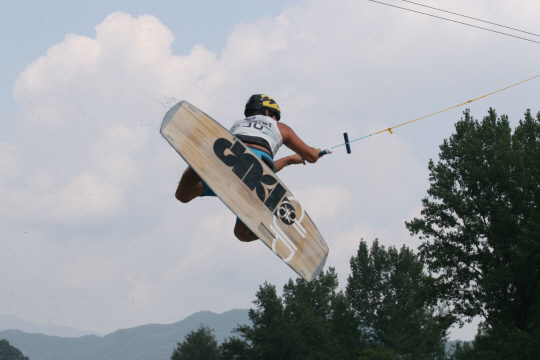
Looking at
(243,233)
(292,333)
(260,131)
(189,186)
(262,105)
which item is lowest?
(243,233)

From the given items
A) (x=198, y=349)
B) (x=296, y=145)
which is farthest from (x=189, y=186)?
(x=198, y=349)

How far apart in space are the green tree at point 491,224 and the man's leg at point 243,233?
17315 mm

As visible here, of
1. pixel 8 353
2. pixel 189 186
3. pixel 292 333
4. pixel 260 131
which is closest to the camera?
pixel 189 186

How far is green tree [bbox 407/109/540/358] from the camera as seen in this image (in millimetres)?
20342

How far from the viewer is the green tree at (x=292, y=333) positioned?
4203cm

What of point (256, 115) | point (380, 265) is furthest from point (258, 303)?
point (256, 115)

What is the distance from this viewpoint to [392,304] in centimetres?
4312

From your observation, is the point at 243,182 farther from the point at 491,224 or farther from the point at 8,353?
the point at 8,353

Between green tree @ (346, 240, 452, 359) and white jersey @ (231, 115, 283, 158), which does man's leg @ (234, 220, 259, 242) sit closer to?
white jersey @ (231, 115, 283, 158)

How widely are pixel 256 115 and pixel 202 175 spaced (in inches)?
40.8

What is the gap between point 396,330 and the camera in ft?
138

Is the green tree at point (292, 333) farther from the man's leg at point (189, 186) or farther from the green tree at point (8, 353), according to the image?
the green tree at point (8, 353)

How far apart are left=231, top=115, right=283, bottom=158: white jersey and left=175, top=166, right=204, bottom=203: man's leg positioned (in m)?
0.68

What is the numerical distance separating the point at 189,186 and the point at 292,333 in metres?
39.3
